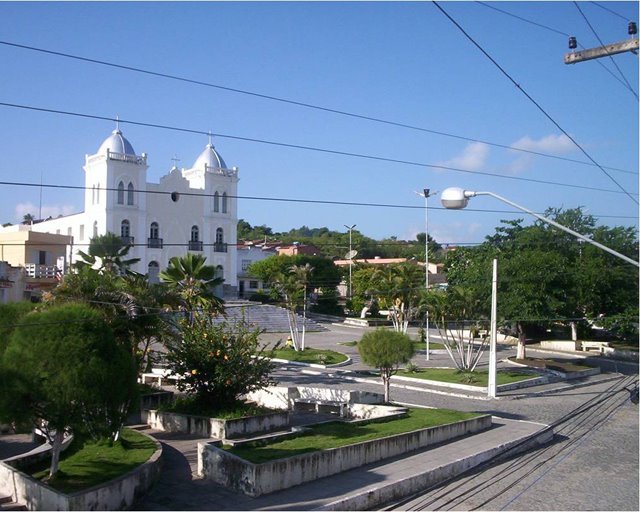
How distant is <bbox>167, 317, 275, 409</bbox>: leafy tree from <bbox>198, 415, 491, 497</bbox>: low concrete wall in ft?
15.5

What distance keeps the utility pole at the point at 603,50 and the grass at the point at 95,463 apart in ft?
A: 39.4

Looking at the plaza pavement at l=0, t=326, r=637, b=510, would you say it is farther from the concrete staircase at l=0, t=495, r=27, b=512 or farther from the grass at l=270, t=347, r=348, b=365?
the grass at l=270, t=347, r=348, b=365

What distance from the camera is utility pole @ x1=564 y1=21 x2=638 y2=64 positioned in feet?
43.8

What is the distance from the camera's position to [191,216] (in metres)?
63.3

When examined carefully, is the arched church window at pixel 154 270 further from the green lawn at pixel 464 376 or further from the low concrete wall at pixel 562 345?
the low concrete wall at pixel 562 345

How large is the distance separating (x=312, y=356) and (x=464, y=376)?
9.14 metres

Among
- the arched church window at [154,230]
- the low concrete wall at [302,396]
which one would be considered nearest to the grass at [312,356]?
the low concrete wall at [302,396]

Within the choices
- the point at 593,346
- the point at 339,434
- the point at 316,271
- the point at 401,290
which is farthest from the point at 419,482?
the point at 316,271

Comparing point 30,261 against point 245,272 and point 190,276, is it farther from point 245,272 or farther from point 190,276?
point 245,272

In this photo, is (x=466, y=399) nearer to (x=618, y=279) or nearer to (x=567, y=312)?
(x=567, y=312)

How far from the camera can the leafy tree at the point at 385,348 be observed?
2333 centimetres

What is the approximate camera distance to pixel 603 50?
45.1 feet

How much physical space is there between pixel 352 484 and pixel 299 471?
1.12 m

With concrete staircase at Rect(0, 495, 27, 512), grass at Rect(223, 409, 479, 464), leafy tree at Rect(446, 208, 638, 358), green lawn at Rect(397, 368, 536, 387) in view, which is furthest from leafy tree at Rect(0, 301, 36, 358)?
leafy tree at Rect(446, 208, 638, 358)
